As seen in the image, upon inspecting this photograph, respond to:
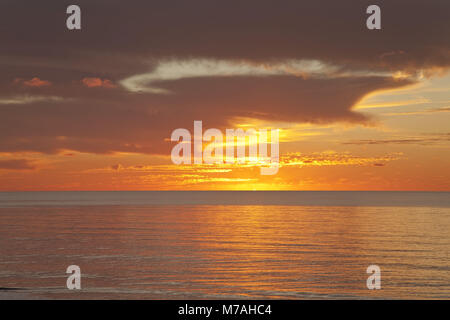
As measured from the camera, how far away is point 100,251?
44.4m

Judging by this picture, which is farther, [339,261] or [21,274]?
[339,261]

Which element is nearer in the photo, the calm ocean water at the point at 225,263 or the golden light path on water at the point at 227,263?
the calm ocean water at the point at 225,263

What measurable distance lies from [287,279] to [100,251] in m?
20.2

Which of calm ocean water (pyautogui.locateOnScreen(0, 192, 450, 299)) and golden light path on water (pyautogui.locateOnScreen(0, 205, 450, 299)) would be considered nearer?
calm ocean water (pyautogui.locateOnScreen(0, 192, 450, 299))
